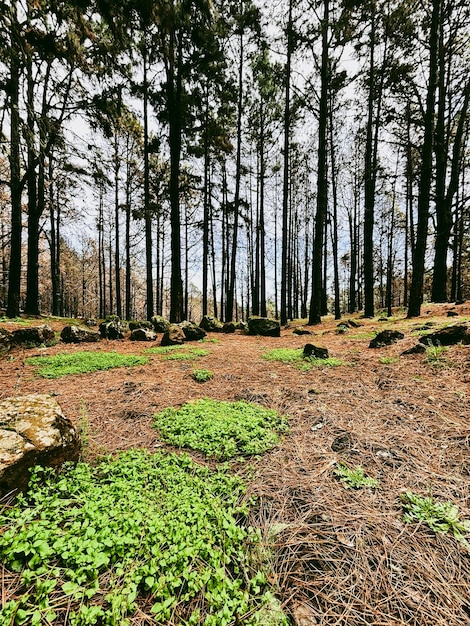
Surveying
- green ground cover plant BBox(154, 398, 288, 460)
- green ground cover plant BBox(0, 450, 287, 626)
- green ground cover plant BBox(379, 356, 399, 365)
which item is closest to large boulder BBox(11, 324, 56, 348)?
green ground cover plant BBox(154, 398, 288, 460)

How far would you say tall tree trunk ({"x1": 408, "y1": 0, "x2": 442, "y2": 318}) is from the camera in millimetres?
8086

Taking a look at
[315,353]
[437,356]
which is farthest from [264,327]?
[437,356]

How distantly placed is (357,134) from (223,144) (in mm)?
9392

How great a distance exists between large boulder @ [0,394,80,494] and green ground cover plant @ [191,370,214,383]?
214 cm

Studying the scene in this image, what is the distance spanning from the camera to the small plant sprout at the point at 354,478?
75.4 inches

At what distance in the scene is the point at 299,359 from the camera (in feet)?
17.0

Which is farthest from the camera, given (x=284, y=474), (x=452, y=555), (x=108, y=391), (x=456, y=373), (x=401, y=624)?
(x=108, y=391)

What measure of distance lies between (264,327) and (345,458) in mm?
6945

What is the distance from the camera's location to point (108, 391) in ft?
12.7

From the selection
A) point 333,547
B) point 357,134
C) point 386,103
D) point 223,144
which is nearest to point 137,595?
point 333,547

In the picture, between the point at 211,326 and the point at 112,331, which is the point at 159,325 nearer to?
the point at 112,331

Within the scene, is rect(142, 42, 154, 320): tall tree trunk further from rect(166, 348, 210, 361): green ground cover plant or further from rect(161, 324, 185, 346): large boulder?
rect(166, 348, 210, 361): green ground cover plant

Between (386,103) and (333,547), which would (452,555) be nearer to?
(333,547)

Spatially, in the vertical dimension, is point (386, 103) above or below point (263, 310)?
above
